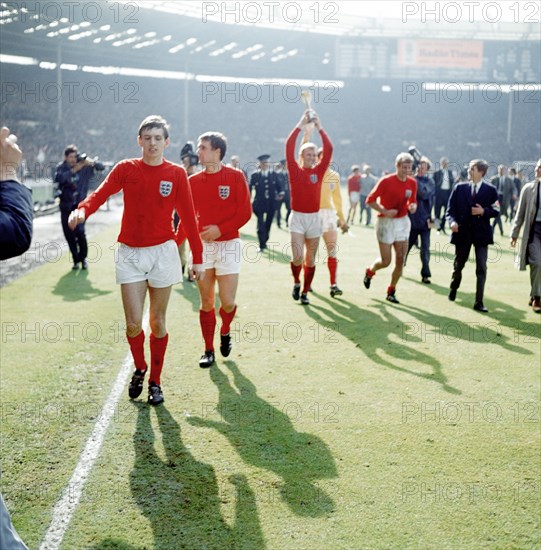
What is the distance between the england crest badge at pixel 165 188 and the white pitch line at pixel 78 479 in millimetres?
1693

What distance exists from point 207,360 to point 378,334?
→ 228cm

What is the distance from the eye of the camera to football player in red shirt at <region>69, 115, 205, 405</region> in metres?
4.85

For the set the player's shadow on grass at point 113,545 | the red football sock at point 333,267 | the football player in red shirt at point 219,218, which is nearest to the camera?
the player's shadow on grass at point 113,545

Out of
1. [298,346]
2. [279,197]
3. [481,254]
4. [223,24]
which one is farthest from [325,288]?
[223,24]

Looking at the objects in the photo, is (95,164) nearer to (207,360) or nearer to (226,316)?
(226,316)

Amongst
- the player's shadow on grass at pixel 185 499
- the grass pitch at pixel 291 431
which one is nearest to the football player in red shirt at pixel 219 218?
the grass pitch at pixel 291 431

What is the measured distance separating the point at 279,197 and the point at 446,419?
41.1 ft

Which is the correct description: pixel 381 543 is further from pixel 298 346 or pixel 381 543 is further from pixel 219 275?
pixel 298 346

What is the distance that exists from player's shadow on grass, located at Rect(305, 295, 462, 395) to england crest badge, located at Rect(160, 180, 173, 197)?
9.15ft

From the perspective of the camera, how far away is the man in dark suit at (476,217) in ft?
29.0

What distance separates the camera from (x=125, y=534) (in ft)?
Result: 10.8

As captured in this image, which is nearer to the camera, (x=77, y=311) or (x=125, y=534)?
(x=125, y=534)

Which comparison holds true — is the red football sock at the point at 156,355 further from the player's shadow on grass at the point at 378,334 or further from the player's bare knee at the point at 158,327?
the player's shadow on grass at the point at 378,334

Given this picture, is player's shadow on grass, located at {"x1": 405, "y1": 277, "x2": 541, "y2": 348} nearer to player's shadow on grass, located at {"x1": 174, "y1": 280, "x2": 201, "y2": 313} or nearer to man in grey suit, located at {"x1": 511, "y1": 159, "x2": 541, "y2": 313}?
man in grey suit, located at {"x1": 511, "y1": 159, "x2": 541, "y2": 313}
